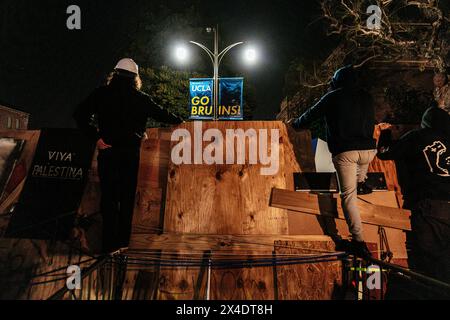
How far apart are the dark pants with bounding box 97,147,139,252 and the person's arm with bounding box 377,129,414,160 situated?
12.5 feet

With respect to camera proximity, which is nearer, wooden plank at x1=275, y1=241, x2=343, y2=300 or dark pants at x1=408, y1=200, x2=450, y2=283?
wooden plank at x1=275, y1=241, x2=343, y2=300

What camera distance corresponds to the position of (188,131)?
4.37 meters

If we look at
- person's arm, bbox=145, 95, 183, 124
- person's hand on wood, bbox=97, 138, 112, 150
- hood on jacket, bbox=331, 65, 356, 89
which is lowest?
person's hand on wood, bbox=97, 138, 112, 150

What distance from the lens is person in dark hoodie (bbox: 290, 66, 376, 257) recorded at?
134 inches

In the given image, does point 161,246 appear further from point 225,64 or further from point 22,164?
point 225,64

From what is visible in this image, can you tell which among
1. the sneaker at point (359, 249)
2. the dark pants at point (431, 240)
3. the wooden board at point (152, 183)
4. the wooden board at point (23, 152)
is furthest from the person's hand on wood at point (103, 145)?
the dark pants at point (431, 240)

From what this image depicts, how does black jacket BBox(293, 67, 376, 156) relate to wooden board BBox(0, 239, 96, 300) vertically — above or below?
above

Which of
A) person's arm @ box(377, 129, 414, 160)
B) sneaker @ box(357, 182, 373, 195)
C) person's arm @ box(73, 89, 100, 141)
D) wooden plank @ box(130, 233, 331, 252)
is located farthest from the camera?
person's arm @ box(377, 129, 414, 160)

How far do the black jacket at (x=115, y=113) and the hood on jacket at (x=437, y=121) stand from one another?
4334 millimetres

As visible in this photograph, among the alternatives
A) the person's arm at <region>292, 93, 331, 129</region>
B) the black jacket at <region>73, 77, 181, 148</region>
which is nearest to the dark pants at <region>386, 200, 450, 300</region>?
the person's arm at <region>292, 93, 331, 129</region>

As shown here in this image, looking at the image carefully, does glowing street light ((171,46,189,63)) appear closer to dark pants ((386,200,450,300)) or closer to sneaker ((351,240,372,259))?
dark pants ((386,200,450,300))
